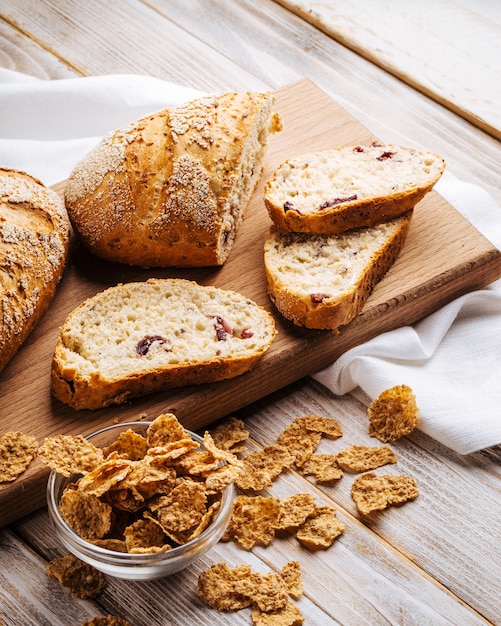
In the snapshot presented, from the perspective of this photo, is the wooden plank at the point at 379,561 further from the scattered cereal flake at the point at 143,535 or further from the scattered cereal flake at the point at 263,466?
the scattered cereal flake at the point at 143,535

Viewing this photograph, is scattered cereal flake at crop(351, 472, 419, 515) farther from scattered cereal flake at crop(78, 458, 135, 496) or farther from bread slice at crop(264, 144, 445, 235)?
bread slice at crop(264, 144, 445, 235)

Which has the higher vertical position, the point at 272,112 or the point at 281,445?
the point at 272,112

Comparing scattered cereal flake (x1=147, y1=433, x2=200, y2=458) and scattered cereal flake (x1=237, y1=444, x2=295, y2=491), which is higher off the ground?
scattered cereal flake (x1=147, y1=433, x2=200, y2=458)

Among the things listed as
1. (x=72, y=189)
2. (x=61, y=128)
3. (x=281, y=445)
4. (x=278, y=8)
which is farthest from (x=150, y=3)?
(x=281, y=445)

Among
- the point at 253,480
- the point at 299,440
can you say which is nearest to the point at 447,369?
the point at 299,440

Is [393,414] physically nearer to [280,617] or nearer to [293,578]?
[293,578]

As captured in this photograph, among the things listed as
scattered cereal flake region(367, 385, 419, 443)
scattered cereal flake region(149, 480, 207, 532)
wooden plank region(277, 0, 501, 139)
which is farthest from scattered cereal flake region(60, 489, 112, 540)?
wooden plank region(277, 0, 501, 139)

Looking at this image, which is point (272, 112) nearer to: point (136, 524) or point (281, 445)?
point (281, 445)
